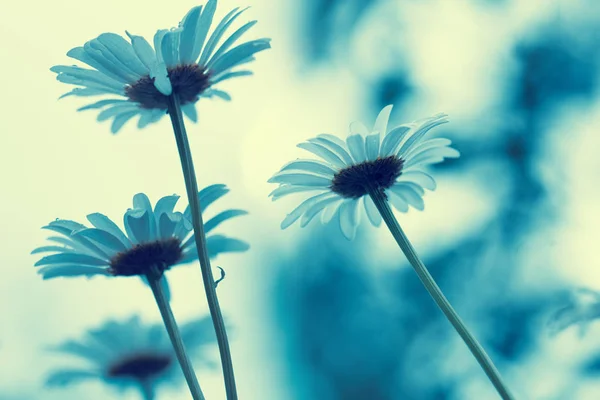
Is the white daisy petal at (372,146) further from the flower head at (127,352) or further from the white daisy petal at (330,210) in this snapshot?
the flower head at (127,352)

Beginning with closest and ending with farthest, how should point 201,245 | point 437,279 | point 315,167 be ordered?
point 201,245 → point 315,167 → point 437,279

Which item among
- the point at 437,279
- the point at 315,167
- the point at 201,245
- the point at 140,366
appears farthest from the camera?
the point at 437,279

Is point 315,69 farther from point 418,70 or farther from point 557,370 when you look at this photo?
point 557,370

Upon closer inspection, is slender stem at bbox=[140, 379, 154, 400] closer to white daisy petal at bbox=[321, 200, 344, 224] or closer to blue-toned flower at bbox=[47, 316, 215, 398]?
blue-toned flower at bbox=[47, 316, 215, 398]

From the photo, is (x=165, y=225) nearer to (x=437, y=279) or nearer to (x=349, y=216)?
(x=349, y=216)

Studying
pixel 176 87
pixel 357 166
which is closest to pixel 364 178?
pixel 357 166

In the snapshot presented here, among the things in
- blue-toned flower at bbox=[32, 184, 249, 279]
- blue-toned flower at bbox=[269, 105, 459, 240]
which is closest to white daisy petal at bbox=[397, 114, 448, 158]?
blue-toned flower at bbox=[269, 105, 459, 240]

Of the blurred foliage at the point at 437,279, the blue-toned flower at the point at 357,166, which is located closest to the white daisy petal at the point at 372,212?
the blue-toned flower at the point at 357,166
